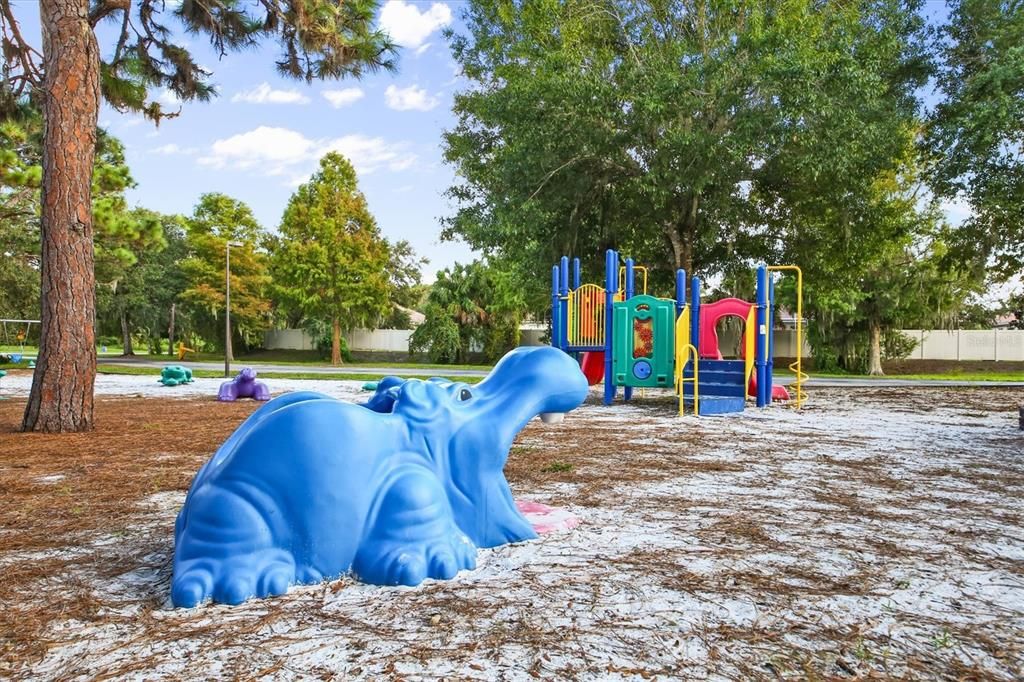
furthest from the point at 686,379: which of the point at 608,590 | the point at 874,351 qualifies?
the point at 874,351

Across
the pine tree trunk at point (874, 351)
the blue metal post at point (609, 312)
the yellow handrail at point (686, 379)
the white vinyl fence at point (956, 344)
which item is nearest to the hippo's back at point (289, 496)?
the yellow handrail at point (686, 379)

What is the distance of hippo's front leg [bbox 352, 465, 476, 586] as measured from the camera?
9.69 ft

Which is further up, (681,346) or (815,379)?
(681,346)

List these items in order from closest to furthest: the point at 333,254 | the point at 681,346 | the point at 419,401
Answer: the point at 419,401 < the point at 681,346 < the point at 333,254

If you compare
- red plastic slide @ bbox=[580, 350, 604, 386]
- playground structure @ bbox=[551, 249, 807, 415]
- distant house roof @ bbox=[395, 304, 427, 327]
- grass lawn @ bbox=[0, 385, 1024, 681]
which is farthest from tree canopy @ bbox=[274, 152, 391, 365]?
grass lawn @ bbox=[0, 385, 1024, 681]

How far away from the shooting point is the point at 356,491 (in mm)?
2922

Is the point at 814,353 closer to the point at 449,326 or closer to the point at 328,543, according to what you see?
the point at 449,326

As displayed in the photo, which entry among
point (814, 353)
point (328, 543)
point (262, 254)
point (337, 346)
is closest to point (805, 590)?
point (328, 543)

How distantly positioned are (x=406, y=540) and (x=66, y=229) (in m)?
6.46

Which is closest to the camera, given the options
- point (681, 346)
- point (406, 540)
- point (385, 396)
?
point (406, 540)

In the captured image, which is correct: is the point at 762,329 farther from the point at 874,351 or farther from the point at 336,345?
the point at 336,345

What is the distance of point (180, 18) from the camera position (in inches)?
390

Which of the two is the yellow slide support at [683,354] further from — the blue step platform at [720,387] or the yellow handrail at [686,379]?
the blue step platform at [720,387]

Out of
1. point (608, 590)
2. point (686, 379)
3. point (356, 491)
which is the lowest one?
point (608, 590)
